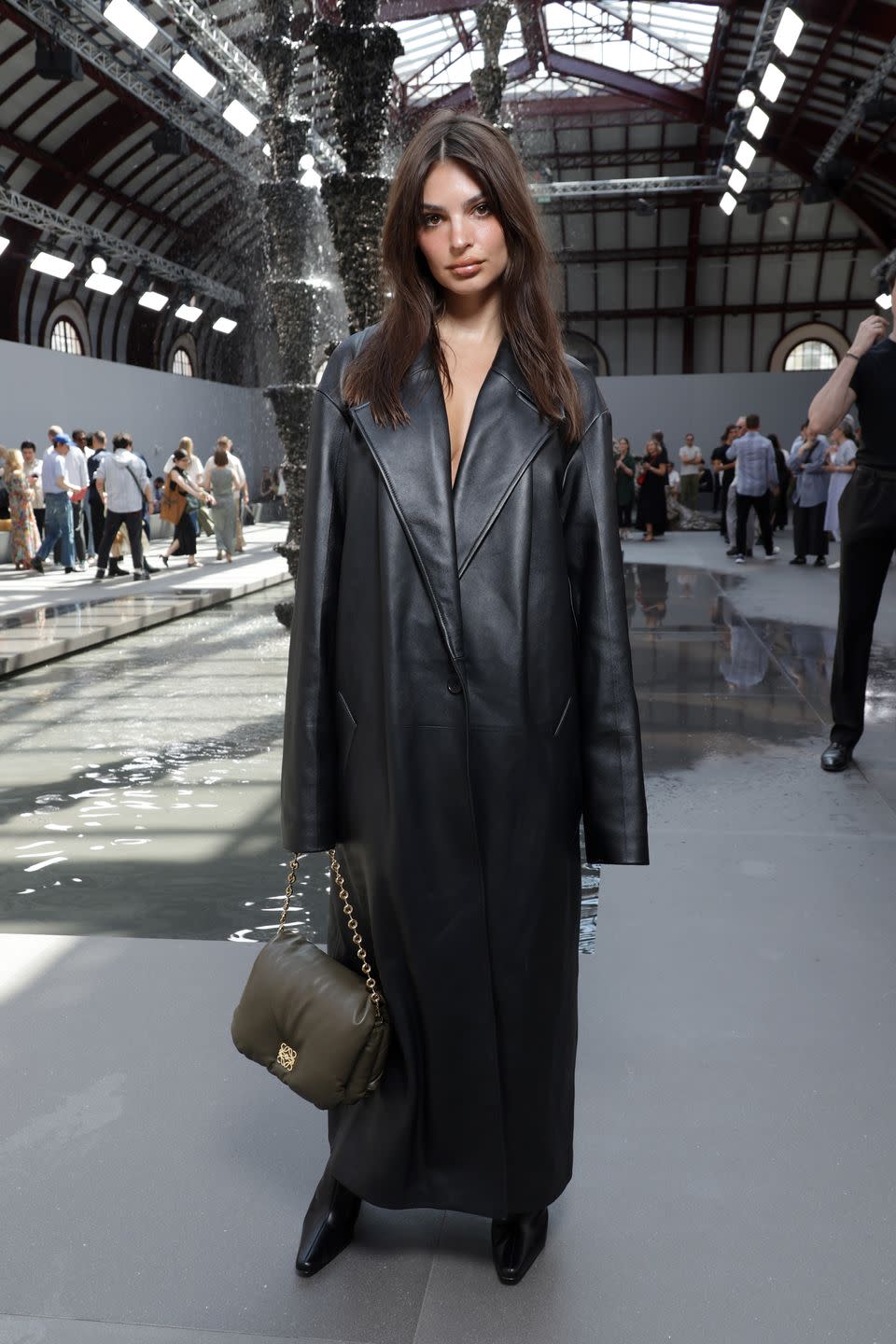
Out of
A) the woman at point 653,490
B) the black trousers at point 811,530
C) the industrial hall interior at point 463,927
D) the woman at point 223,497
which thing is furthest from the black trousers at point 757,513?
the industrial hall interior at point 463,927

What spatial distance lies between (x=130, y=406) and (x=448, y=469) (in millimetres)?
24782

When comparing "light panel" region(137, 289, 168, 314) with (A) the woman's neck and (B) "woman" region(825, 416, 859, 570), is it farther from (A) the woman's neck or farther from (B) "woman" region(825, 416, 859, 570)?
(A) the woman's neck

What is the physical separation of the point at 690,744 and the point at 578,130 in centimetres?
2833

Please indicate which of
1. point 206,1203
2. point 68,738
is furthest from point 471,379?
point 68,738

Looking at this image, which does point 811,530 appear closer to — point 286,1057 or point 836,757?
point 836,757

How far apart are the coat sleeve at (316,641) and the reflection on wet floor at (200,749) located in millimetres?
1519

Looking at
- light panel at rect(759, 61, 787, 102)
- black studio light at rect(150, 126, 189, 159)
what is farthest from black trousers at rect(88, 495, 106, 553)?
light panel at rect(759, 61, 787, 102)

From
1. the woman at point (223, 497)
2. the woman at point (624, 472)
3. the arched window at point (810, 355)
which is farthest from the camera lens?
the arched window at point (810, 355)

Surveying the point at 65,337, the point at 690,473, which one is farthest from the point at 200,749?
the point at 65,337

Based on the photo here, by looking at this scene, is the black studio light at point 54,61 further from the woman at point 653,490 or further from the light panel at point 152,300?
the light panel at point 152,300

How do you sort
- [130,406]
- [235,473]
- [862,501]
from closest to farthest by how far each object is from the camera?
[862,501]
[235,473]
[130,406]

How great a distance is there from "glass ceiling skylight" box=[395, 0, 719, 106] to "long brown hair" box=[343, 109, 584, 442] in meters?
22.4

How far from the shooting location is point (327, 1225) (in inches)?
74.8

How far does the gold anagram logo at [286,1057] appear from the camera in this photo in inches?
69.8
